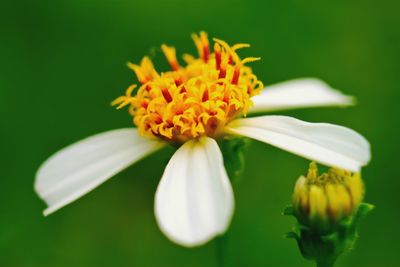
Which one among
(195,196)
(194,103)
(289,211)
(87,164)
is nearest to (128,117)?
(87,164)

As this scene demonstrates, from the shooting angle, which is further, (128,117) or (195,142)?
(128,117)

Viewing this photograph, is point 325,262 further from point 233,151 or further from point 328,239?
point 233,151

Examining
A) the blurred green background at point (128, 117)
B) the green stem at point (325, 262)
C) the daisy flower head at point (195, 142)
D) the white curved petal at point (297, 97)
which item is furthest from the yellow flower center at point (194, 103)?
the blurred green background at point (128, 117)

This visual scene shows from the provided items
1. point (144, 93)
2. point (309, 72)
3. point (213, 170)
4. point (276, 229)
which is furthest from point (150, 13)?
point (213, 170)

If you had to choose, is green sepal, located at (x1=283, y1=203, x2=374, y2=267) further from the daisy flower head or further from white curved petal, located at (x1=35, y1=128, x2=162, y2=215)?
white curved petal, located at (x1=35, y1=128, x2=162, y2=215)

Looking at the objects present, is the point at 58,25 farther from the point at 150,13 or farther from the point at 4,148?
the point at 4,148

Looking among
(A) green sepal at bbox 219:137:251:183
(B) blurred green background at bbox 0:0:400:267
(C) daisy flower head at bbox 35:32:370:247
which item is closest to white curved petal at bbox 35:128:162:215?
(C) daisy flower head at bbox 35:32:370:247

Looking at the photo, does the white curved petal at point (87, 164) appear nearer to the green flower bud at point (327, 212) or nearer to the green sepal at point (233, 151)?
the green sepal at point (233, 151)
